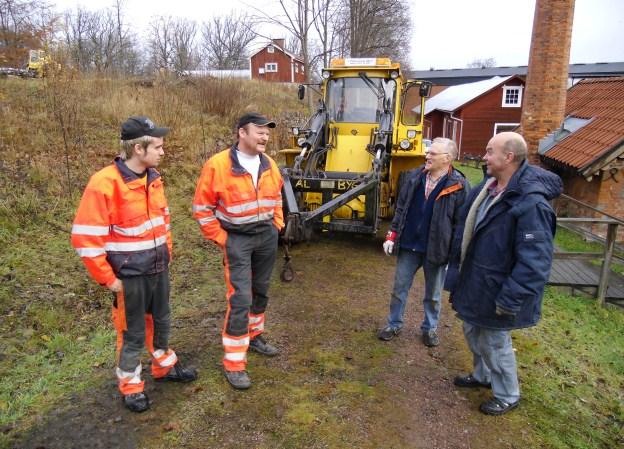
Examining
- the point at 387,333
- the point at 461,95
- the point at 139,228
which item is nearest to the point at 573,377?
the point at 387,333

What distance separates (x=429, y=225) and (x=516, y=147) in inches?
44.5

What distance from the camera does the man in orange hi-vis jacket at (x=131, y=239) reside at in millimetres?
2623

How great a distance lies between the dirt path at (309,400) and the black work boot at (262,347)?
0.20ft

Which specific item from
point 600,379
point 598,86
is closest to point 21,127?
point 600,379

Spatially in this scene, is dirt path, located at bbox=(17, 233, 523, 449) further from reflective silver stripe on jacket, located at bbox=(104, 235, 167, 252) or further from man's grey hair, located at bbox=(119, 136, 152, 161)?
man's grey hair, located at bbox=(119, 136, 152, 161)

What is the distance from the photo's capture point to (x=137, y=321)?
116 inches

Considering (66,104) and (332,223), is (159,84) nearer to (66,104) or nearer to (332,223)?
(66,104)

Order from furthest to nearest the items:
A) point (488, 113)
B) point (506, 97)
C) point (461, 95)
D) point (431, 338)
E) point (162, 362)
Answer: point (461, 95)
point (506, 97)
point (488, 113)
point (431, 338)
point (162, 362)

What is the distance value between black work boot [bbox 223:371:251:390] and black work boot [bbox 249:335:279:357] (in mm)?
413

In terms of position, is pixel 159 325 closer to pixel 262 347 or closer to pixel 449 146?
pixel 262 347

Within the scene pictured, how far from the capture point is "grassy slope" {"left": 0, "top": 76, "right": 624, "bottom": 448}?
3.16 m

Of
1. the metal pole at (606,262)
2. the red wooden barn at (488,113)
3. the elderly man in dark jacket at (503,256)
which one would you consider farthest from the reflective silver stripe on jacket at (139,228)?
the red wooden barn at (488,113)

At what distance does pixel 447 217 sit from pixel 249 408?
2075 mm

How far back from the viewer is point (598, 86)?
13242mm
